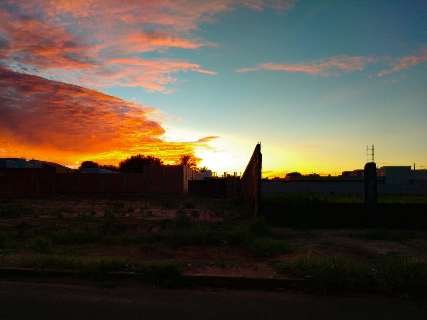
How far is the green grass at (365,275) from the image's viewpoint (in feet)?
20.4

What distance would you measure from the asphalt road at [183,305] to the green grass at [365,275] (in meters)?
0.35

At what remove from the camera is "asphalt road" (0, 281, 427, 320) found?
5137mm

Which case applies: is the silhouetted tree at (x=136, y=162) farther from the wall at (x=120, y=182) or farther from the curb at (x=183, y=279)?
the curb at (x=183, y=279)

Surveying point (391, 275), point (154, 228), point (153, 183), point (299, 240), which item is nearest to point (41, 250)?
point (154, 228)

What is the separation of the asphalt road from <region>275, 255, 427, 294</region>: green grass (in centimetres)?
35

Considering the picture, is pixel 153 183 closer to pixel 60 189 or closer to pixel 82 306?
pixel 60 189

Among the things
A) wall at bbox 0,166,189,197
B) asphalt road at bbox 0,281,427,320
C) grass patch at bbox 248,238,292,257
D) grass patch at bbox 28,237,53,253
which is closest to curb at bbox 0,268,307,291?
asphalt road at bbox 0,281,427,320

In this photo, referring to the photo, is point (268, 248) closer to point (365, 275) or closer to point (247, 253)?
point (247, 253)

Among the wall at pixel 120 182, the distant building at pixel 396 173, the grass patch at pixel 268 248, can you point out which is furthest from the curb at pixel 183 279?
the distant building at pixel 396 173

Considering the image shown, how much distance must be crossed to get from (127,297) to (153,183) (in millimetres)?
38747

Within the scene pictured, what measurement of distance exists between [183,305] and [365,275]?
305 centimetres

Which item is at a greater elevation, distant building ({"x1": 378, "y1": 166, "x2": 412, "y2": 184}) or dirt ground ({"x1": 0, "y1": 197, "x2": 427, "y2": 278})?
distant building ({"x1": 378, "y1": 166, "x2": 412, "y2": 184})

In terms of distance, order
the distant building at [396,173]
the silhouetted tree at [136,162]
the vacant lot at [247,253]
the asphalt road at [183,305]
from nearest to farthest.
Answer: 1. the asphalt road at [183,305]
2. the vacant lot at [247,253]
3. the distant building at [396,173]
4. the silhouetted tree at [136,162]

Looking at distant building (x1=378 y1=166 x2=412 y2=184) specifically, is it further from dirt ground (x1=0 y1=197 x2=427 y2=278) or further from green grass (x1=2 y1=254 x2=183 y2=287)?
green grass (x1=2 y1=254 x2=183 y2=287)
